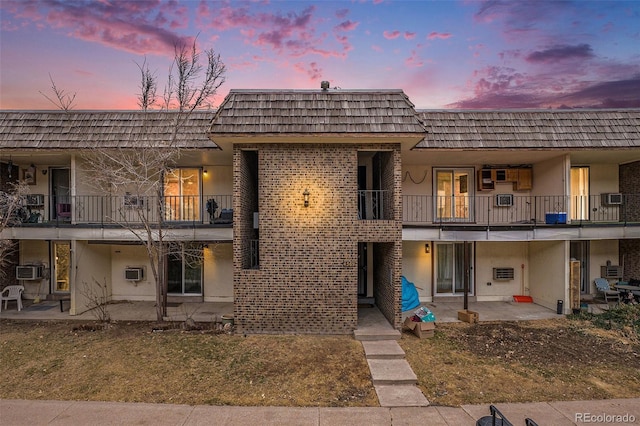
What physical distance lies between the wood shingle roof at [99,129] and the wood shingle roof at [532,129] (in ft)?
23.8

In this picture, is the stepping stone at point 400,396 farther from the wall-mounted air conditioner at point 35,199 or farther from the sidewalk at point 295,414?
the wall-mounted air conditioner at point 35,199

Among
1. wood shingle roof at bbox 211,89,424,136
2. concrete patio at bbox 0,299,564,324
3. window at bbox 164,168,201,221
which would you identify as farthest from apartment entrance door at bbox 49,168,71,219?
wood shingle roof at bbox 211,89,424,136

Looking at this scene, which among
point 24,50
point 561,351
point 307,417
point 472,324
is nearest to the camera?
point 307,417

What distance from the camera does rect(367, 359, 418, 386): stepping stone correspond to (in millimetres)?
5355

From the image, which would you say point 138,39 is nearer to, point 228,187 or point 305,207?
point 228,187

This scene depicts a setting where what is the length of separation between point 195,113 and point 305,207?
5.29 metres

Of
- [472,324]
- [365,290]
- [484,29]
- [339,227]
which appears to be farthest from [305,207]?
[484,29]

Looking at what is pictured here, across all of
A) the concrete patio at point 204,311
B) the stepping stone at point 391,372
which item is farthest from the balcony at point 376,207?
the stepping stone at point 391,372

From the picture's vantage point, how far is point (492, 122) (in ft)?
30.9

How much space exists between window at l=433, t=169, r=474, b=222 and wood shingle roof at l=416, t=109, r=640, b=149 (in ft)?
7.04

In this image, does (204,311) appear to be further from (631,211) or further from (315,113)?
(631,211)

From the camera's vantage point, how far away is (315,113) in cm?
758

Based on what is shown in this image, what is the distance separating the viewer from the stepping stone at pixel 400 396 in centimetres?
471

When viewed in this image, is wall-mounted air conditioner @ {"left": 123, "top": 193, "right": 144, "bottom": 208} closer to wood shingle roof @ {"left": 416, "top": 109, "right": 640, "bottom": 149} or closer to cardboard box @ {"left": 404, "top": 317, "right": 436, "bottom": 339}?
cardboard box @ {"left": 404, "top": 317, "right": 436, "bottom": 339}
